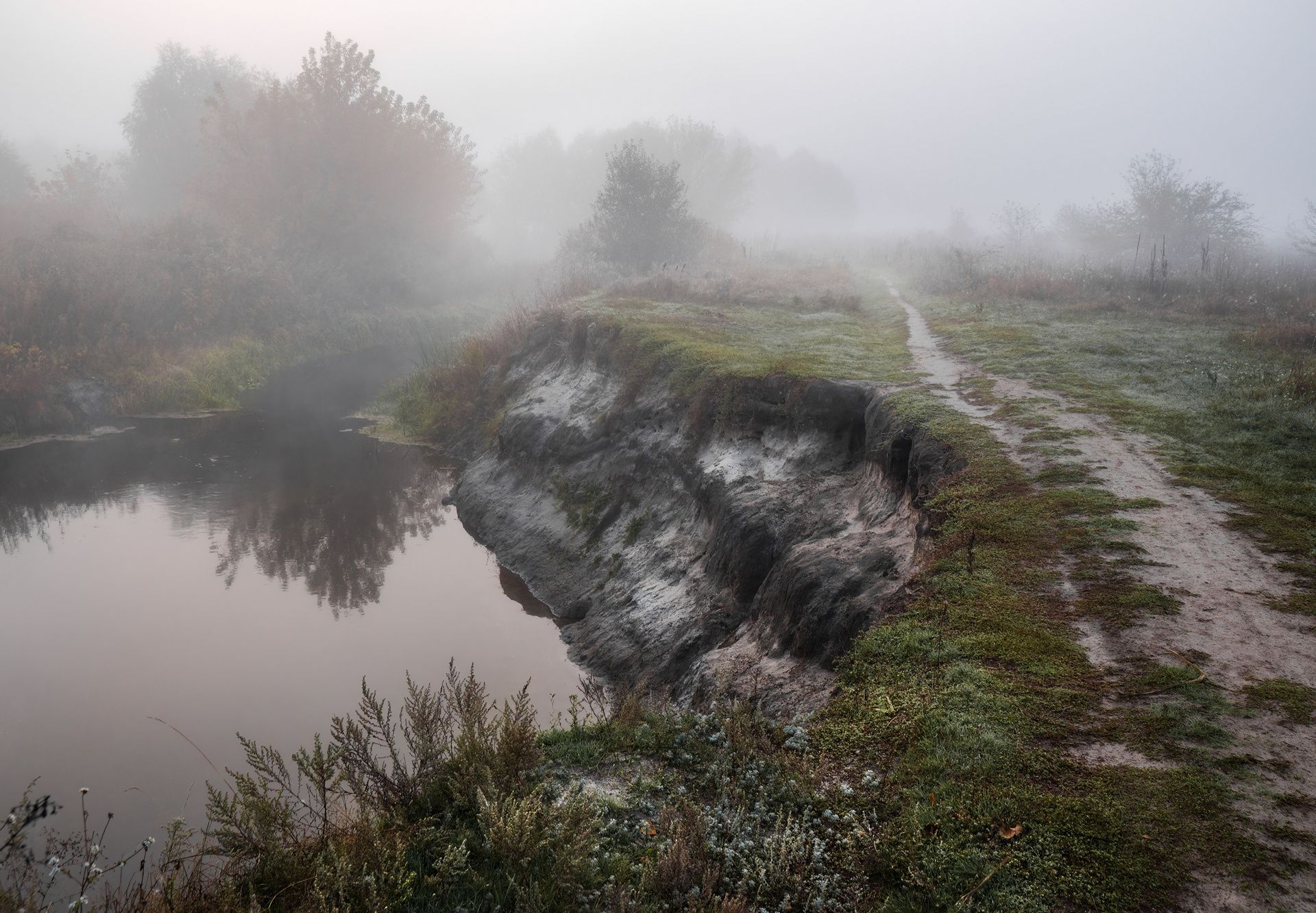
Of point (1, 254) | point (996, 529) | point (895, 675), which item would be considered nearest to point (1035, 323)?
point (996, 529)

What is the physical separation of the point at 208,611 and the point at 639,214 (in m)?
29.7

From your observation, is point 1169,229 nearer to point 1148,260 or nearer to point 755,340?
point 1148,260

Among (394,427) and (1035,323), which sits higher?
(1035,323)

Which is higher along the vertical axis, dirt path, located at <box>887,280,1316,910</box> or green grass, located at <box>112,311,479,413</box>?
green grass, located at <box>112,311,479,413</box>

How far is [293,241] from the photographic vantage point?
132 ft

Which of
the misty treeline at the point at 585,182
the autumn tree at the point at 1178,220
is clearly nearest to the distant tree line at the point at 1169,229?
the autumn tree at the point at 1178,220

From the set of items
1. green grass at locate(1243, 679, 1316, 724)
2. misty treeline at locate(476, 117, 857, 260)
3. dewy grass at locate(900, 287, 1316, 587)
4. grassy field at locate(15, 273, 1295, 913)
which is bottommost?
grassy field at locate(15, 273, 1295, 913)

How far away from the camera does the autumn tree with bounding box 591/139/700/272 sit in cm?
3684

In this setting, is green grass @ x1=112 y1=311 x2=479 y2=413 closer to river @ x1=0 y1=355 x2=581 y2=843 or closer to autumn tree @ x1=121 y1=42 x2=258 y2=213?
river @ x1=0 y1=355 x2=581 y2=843

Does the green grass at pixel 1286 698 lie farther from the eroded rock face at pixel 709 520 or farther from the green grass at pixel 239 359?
the green grass at pixel 239 359

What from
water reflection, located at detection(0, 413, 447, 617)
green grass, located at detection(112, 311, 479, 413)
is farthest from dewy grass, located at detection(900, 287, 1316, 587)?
green grass, located at detection(112, 311, 479, 413)

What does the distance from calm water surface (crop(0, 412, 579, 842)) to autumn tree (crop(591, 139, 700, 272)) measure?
66.9 feet

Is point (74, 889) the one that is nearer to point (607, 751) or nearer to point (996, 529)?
point (607, 751)

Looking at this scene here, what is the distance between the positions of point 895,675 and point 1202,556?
321 cm
